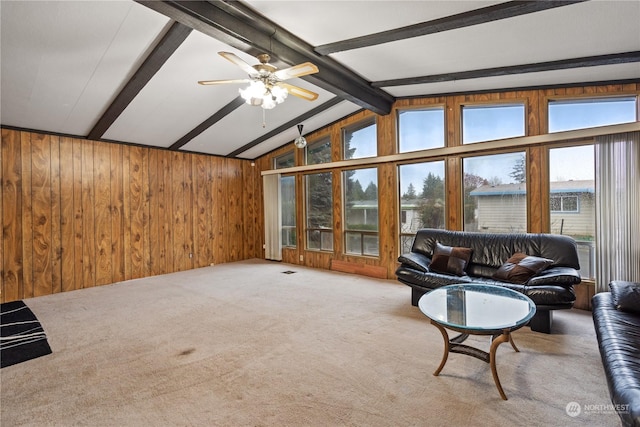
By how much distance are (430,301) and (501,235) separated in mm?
1986

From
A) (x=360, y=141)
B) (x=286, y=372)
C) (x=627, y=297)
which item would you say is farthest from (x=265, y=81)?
(x=627, y=297)

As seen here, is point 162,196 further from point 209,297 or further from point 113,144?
point 209,297

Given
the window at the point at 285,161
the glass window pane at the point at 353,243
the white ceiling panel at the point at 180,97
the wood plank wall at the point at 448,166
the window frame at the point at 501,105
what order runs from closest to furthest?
the white ceiling panel at the point at 180,97
the wood plank wall at the point at 448,166
the window frame at the point at 501,105
the glass window pane at the point at 353,243
the window at the point at 285,161

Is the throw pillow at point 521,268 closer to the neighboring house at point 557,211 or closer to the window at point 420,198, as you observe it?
the neighboring house at point 557,211

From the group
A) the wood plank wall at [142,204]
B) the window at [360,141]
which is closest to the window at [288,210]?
the wood plank wall at [142,204]

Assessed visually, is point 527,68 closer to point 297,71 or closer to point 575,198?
point 575,198

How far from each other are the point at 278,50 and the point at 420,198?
3269 millimetres

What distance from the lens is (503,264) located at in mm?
3717

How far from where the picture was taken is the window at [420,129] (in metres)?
4.91

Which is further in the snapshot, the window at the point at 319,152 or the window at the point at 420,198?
Answer: the window at the point at 319,152

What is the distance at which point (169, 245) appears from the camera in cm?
613

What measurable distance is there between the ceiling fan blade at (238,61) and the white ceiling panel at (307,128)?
2.67 metres

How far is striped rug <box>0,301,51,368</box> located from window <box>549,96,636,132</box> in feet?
20.2

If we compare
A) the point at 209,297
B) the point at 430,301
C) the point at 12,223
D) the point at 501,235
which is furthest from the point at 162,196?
the point at 501,235
